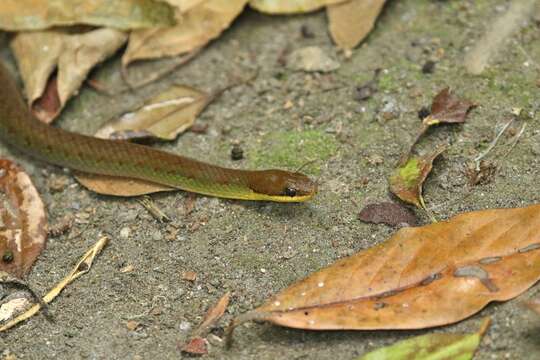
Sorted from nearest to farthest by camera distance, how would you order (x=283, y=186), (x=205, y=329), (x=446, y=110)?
(x=205, y=329)
(x=283, y=186)
(x=446, y=110)

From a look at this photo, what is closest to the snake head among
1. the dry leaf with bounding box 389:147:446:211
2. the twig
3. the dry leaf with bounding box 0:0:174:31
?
the dry leaf with bounding box 389:147:446:211

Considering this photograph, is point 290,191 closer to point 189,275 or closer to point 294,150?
point 294,150

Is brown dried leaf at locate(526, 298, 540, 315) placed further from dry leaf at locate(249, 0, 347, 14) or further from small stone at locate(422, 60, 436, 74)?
dry leaf at locate(249, 0, 347, 14)

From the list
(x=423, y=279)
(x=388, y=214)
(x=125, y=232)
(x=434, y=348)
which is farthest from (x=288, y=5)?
(x=434, y=348)

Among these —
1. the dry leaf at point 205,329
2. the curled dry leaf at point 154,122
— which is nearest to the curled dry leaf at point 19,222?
the curled dry leaf at point 154,122

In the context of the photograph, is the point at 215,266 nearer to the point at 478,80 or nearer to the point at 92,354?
the point at 92,354

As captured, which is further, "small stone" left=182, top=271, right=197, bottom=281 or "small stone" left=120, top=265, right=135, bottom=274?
"small stone" left=120, top=265, right=135, bottom=274

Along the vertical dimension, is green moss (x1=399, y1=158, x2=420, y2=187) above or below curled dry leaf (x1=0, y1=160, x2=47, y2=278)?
above
